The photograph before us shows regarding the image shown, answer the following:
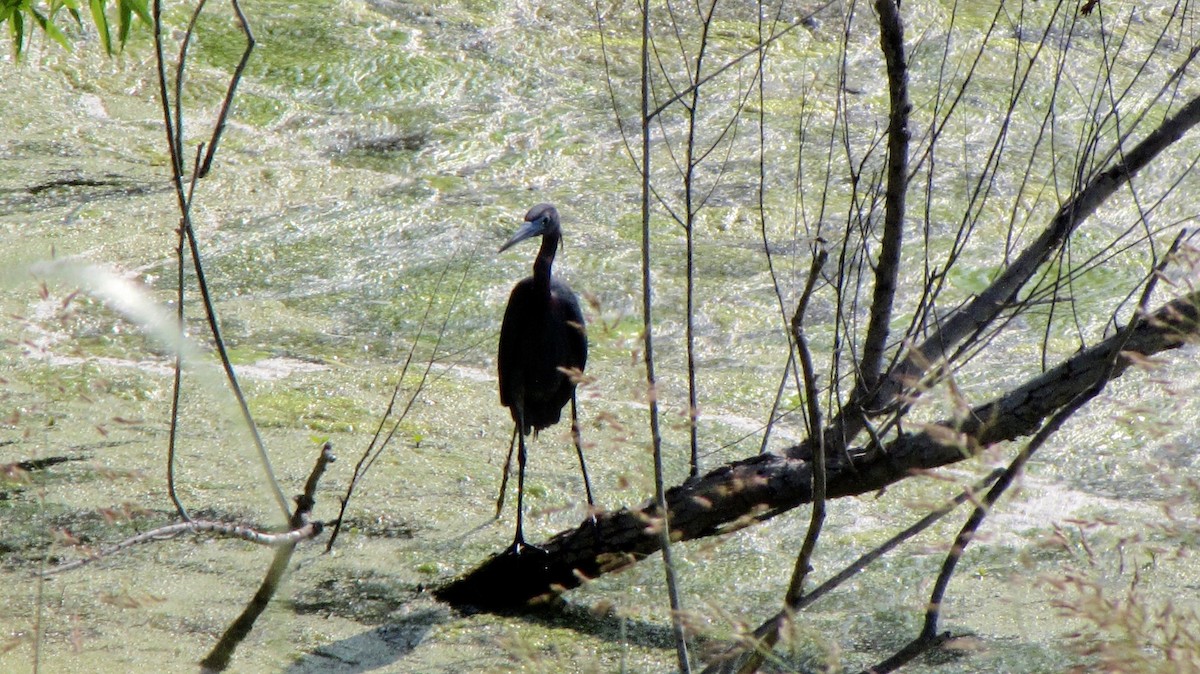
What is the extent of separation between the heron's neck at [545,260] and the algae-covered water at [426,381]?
1.06 ft

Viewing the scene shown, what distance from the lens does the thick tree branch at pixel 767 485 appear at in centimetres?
267

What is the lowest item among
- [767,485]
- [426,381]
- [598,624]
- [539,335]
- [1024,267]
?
[598,624]

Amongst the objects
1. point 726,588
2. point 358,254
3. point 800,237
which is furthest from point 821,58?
point 726,588

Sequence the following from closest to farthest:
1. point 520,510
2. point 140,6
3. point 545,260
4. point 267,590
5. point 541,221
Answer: point 140,6 → point 267,590 → point 520,510 → point 545,260 → point 541,221

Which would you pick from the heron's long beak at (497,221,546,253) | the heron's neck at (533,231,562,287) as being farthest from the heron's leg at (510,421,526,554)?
Answer: the heron's long beak at (497,221,546,253)

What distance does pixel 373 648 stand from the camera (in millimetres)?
3023

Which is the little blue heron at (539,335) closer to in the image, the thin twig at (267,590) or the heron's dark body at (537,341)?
the heron's dark body at (537,341)

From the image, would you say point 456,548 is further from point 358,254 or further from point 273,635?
point 358,254

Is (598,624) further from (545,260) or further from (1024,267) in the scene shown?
(1024,267)

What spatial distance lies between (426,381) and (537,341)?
1.24 meters

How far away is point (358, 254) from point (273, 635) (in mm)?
3515

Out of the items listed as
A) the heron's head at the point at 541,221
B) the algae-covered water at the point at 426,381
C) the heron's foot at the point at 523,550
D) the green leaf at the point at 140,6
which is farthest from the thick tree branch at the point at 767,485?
the green leaf at the point at 140,6

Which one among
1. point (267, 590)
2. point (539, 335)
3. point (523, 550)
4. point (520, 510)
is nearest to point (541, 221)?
point (539, 335)

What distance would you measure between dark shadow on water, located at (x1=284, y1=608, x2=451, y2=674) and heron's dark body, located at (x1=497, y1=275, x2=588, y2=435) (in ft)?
3.03
